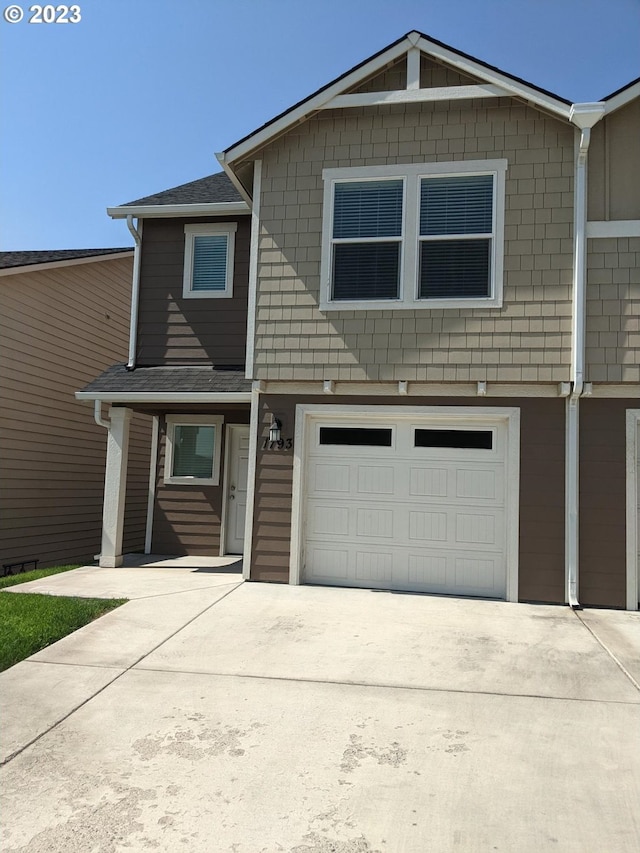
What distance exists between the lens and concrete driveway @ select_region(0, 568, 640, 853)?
109 inches

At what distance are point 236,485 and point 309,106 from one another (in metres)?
5.62

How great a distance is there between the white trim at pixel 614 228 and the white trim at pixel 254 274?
12.6ft

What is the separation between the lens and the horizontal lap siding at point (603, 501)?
6.82m

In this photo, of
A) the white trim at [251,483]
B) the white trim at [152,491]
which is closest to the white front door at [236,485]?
the white trim at [152,491]

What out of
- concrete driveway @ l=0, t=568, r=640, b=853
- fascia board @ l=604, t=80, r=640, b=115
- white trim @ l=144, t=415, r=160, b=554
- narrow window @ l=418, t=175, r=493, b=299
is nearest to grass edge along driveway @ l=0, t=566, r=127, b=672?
concrete driveway @ l=0, t=568, r=640, b=853

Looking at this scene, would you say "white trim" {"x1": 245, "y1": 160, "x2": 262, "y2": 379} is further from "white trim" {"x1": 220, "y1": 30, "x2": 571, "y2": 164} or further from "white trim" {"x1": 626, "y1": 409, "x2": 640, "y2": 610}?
"white trim" {"x1": 626, "y1": 409, "x2": 640, "y2": 610}

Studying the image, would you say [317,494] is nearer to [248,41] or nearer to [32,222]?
[248,41]

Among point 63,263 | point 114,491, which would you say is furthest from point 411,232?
point 63,263

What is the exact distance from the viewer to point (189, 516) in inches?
407

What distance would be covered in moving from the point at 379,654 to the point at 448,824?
2.32 m

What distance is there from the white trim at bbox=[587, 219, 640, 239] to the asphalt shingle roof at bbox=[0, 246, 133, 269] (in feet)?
28.4

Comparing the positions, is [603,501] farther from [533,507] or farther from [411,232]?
[411,232]

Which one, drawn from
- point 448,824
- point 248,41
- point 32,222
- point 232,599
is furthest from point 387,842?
point 32,222

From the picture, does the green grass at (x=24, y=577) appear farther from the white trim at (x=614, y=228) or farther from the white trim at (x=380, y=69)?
the white trim at (x=614, y=228)
